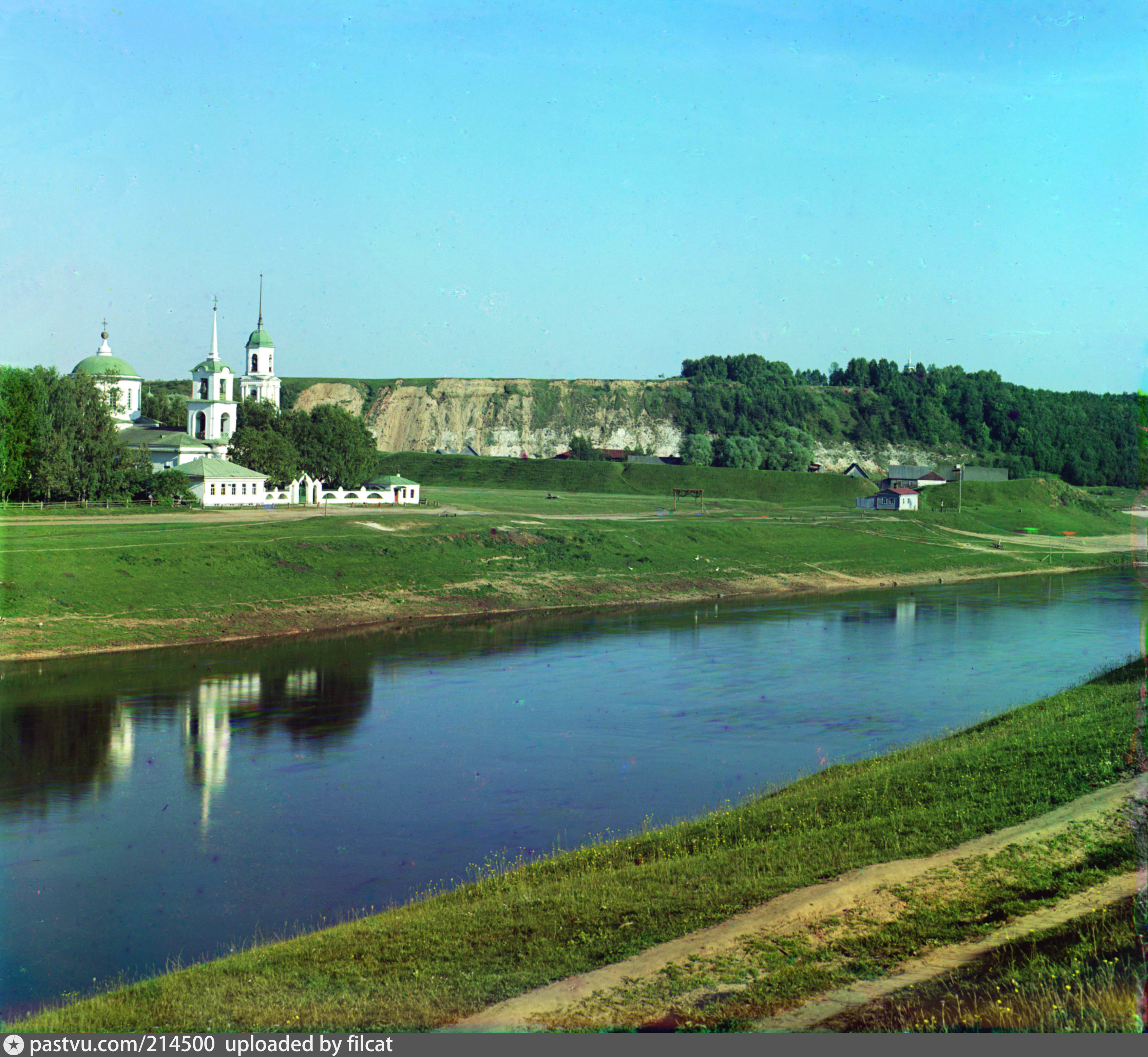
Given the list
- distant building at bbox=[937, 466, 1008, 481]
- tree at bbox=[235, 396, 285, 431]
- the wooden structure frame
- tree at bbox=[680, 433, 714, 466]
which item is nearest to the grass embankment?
tree at bbox=[235, 396, 285, 431]

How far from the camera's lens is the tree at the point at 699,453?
17125cm

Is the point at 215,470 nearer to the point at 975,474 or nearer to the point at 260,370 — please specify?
the point at 260,370

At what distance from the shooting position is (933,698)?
40500 millimetres

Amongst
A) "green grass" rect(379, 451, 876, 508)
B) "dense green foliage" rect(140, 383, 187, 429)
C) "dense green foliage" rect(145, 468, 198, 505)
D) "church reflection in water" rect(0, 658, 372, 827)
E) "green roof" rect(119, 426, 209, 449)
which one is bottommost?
"church reflection in water" rect(0, 658, 372, 827)

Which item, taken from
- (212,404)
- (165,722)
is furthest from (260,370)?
(165,722)

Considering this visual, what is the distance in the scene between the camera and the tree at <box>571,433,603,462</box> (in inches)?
6880

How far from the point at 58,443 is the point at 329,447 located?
27.8 metres

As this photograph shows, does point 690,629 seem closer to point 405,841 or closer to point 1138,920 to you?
point 405,841

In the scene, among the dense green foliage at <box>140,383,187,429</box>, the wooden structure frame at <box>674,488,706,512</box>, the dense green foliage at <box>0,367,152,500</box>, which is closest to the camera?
the dense green foliage at <box>0,367,152,500</box>

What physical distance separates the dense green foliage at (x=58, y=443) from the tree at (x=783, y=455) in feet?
340

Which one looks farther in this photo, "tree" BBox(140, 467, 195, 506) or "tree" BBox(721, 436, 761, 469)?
"tree" BBox(721, 436, 761, 469)

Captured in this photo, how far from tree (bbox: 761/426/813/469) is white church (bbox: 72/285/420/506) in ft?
252

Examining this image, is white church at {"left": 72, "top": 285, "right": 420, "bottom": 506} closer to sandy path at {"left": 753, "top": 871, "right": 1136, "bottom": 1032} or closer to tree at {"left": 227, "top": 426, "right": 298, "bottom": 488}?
tree at {"left": 227, "top": 426, "right": 298, "bottom": 488}

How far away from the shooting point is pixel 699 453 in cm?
17138
